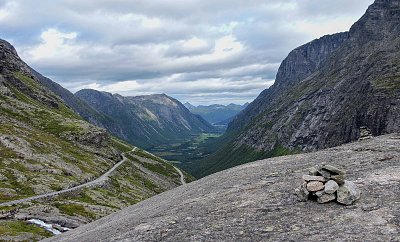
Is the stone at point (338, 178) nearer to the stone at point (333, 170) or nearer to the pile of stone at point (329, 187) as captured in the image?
the pile of stone at point (329, 187)

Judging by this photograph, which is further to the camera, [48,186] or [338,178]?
[48,186]

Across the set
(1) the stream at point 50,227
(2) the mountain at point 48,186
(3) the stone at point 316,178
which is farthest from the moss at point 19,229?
(3) the stone at point 316,178

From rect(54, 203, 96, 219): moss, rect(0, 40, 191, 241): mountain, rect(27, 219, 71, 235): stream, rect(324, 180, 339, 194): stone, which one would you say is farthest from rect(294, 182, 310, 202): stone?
rect(54, 203, 96, 219): moss

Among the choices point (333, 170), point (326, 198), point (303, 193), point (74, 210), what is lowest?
point (74, 210)

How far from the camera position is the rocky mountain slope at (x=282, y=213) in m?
21.7

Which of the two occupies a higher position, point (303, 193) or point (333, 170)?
point (333, 170)

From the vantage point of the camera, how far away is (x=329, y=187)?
2477 centimetres

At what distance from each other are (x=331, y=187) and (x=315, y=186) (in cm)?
121

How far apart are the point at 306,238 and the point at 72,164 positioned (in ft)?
530

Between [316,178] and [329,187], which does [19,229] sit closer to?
[316,178]

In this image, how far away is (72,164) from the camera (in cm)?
16875

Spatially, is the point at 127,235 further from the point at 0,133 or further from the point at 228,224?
the point at 0,133

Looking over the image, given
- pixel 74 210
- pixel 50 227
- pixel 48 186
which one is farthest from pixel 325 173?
pixel 48 186

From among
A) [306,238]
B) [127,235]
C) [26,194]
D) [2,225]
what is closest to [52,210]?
[2,225]
